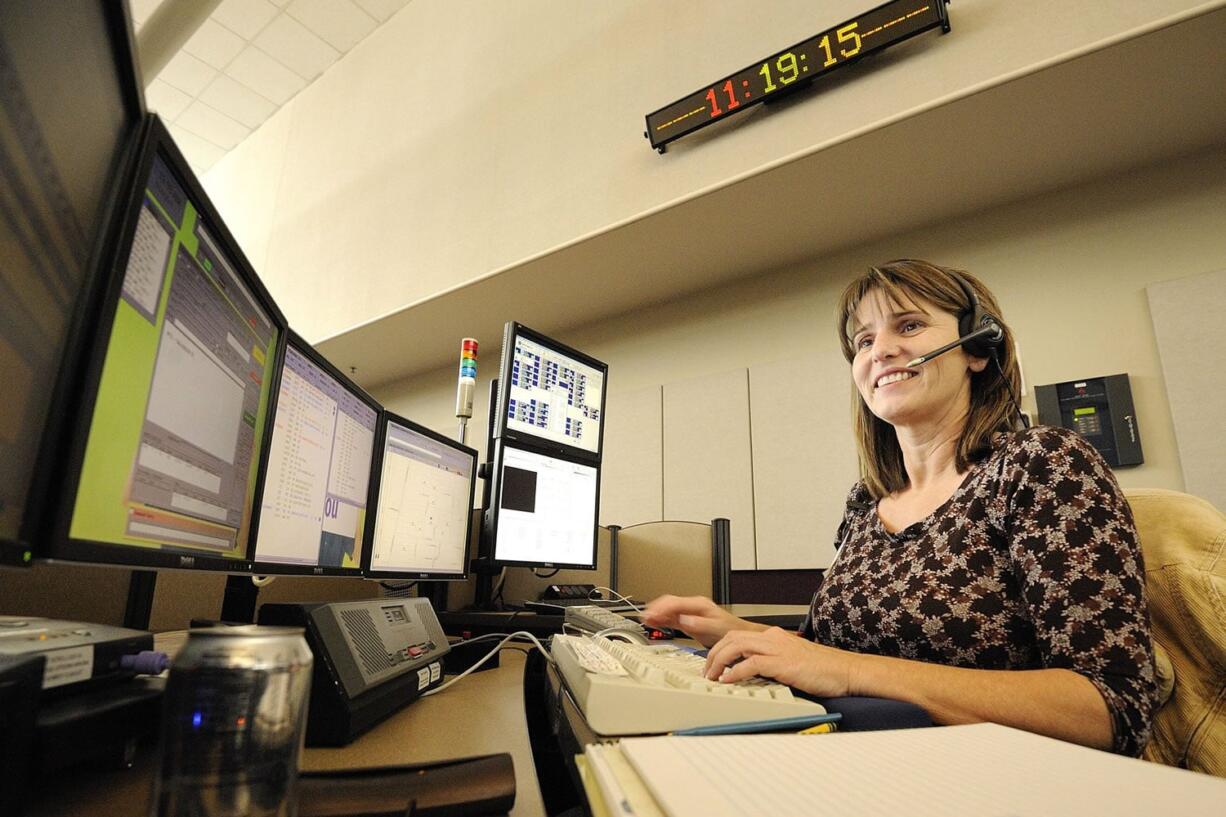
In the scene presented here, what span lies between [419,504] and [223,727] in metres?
1.00

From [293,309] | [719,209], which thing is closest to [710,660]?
[719,209]

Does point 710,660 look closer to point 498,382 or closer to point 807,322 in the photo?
point 498,382

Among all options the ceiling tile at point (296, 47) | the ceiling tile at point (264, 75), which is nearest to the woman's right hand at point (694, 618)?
the ceiling tile at point (296, 47)

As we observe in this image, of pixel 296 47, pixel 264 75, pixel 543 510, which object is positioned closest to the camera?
pixel 543 510

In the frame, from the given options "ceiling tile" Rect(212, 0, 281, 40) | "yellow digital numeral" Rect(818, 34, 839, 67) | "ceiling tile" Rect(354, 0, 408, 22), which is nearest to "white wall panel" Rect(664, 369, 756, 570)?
"yellow digital numeral" Rect(818, 34, 839, 67)

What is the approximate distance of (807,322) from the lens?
9.53 feet

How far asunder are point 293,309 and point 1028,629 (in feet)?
14.7

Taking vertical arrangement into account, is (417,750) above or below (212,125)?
below

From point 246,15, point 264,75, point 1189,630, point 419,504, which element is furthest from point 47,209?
point 264,75

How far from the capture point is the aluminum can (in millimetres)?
309

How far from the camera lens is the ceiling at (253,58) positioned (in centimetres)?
420

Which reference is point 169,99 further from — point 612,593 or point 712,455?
point 612,593

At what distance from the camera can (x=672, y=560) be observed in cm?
197

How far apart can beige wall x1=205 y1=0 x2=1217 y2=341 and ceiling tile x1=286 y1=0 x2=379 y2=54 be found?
0.13 meters
